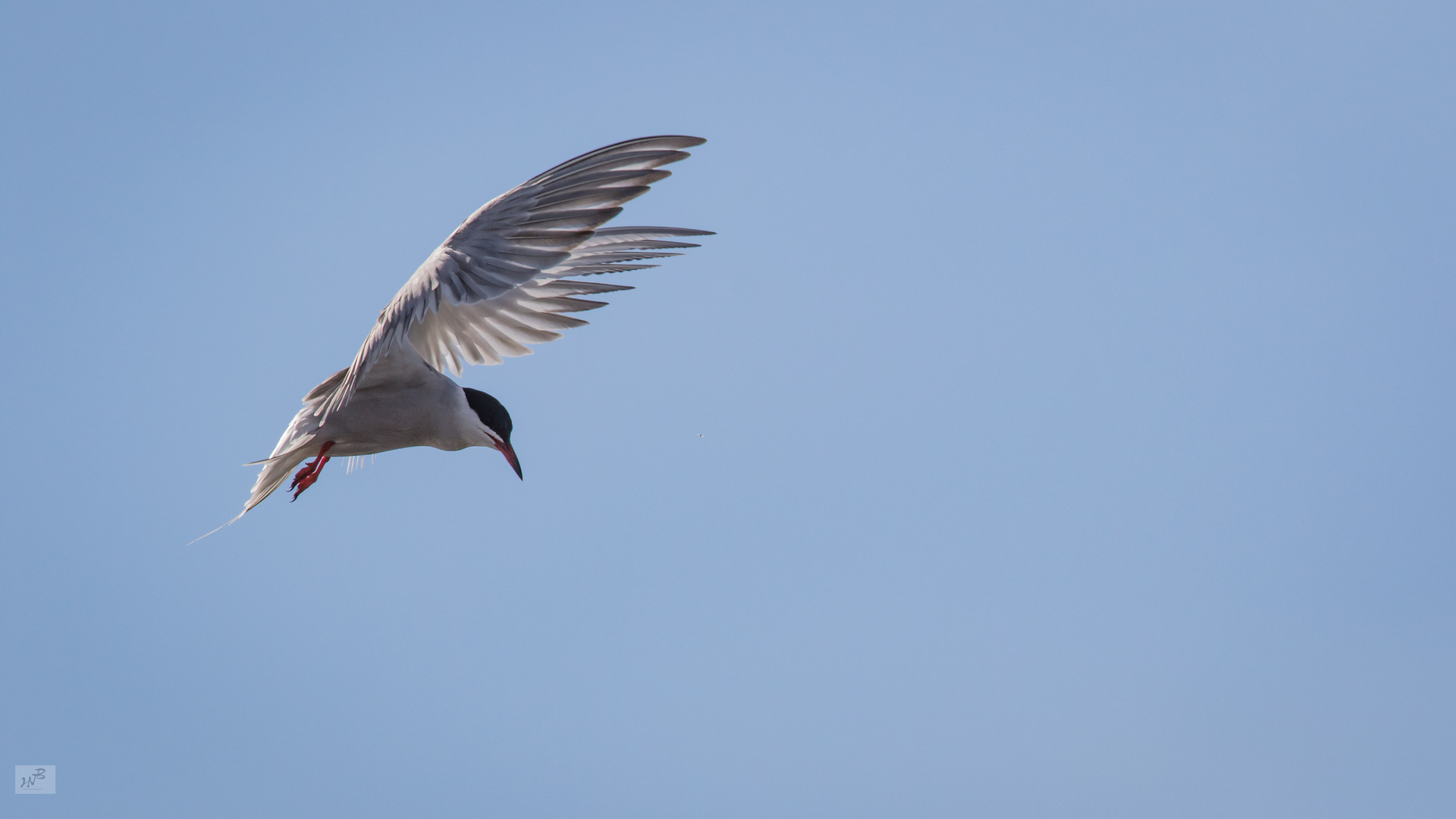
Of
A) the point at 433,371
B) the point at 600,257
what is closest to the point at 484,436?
the point at 433,371

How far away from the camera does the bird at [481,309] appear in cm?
459

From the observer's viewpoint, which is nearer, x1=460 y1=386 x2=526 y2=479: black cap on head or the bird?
the bird

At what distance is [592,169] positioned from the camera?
15.4 ft

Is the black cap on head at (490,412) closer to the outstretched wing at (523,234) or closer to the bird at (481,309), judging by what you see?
the bird at (481,309)

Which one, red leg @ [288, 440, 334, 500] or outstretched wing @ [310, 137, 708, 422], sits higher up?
outstretched wing @ [310, 137, 708, 422]

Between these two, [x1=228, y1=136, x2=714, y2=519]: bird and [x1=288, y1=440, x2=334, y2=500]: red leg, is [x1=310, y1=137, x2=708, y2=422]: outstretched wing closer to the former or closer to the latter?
[x1=228, y1=136, x2=714, y2=519]: bird

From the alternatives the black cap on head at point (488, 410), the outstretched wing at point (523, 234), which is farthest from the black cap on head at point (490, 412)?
the outstretched wing at point (523, 234)

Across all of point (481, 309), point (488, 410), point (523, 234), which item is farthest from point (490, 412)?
point (523, 234)

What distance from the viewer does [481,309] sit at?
21.0 feet

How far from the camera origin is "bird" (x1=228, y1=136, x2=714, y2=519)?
4.59m

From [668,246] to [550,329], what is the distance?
1210 mm

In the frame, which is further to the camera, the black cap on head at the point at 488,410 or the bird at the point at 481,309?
the black cap on head at the point at 488,410

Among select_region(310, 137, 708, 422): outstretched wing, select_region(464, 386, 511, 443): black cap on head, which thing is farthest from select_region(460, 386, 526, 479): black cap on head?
select_region(310, 137, 708, 422): outstretched wing

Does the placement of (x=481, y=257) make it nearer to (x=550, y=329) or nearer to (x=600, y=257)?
(x=600, y=257)
